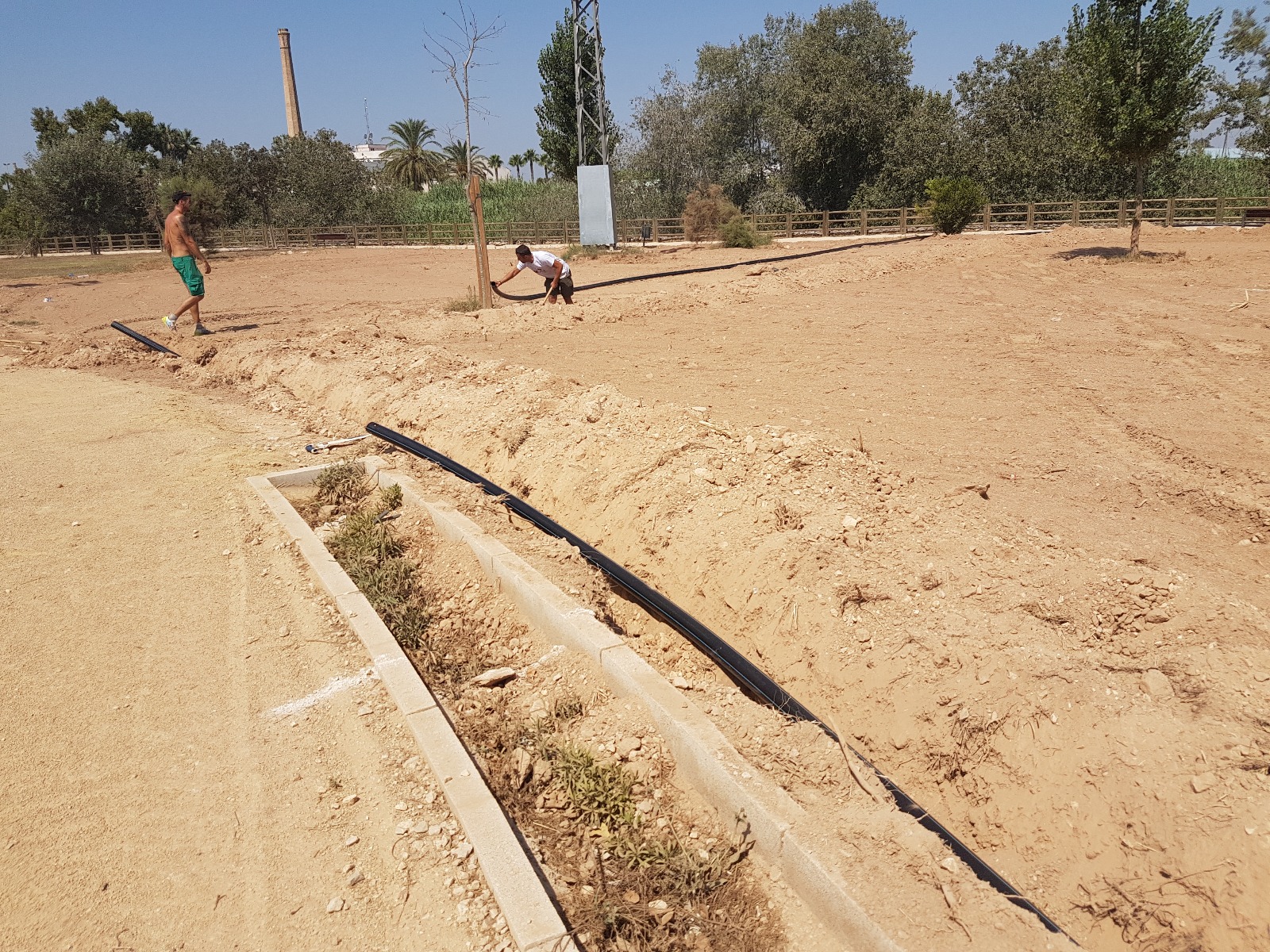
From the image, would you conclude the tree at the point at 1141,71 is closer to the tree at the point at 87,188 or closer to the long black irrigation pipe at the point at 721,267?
the long black irrigation pipe at the point at 721,267

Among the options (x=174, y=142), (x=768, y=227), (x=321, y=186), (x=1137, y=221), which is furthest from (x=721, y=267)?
(x=174, y=142)

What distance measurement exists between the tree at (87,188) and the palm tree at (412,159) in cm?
1682

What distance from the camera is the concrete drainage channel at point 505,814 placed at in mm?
2668

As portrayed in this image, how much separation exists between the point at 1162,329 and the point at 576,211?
32.5 m

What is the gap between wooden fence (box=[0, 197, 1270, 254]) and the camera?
27500 millimetres

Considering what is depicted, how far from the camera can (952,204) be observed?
2794cm

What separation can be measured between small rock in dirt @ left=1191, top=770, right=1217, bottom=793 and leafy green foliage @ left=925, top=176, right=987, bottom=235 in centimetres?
2764

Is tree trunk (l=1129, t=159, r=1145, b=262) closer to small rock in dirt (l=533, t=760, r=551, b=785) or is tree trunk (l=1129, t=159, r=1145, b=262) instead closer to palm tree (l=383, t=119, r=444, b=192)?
small rock in dirt (l=533, t=760, r=551, b=785)

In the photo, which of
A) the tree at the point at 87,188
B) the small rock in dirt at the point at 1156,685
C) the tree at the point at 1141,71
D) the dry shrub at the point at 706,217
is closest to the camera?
the small rock in dirt at the point at 1156,685

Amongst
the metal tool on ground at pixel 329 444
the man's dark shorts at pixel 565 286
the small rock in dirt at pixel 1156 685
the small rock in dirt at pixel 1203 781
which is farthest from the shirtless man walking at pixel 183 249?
the small rock in dirt at pixel 1203 781

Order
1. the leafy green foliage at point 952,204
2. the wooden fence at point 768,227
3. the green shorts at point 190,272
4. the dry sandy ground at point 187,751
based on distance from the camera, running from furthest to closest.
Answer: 1. the leafy green foliage at point 952,204
2. the wooden fence at point 768,227
3. the green shorts at point 190,272
4. the dry sandy ground at point 187,751

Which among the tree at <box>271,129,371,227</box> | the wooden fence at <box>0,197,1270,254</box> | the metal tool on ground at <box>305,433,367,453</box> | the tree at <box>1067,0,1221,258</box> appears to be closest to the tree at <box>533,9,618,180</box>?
the wooden fence at <box>0,197,1270,254</box>

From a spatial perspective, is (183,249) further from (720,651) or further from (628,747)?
(628,747)

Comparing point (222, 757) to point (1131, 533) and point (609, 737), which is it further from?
point (1131, 533)
